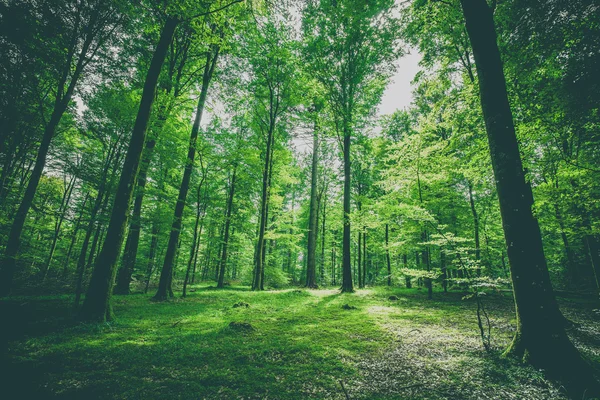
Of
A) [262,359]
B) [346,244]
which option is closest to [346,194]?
[346,244]

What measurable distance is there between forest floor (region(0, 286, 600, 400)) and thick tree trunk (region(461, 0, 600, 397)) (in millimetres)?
382

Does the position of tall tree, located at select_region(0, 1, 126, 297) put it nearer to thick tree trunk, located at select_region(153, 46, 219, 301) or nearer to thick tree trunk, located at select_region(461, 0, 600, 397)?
thick tree trunk, located at select_region(153, 46, 219, 301)

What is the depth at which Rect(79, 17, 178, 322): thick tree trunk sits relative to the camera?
550cm

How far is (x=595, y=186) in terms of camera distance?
17.3 feet

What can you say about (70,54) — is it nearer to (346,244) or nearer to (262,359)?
(262,359)

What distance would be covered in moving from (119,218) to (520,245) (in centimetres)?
885

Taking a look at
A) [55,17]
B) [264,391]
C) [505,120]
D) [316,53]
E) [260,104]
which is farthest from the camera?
[260,104]

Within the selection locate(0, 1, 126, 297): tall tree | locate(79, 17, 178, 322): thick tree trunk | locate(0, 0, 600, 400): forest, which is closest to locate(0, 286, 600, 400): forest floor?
locate(0, 0, 600, 400): forest

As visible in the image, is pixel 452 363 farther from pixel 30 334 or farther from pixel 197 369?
pixel 30 334

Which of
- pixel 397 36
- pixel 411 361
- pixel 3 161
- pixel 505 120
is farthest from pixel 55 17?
pixel 411 361

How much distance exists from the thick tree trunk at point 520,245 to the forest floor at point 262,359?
1.25ft

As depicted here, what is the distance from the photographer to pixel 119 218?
5902 millimetres

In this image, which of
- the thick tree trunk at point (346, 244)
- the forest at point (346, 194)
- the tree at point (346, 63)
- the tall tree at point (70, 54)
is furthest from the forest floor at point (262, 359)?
the tree at point (346, 63)

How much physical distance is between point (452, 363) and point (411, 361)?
64 cm
